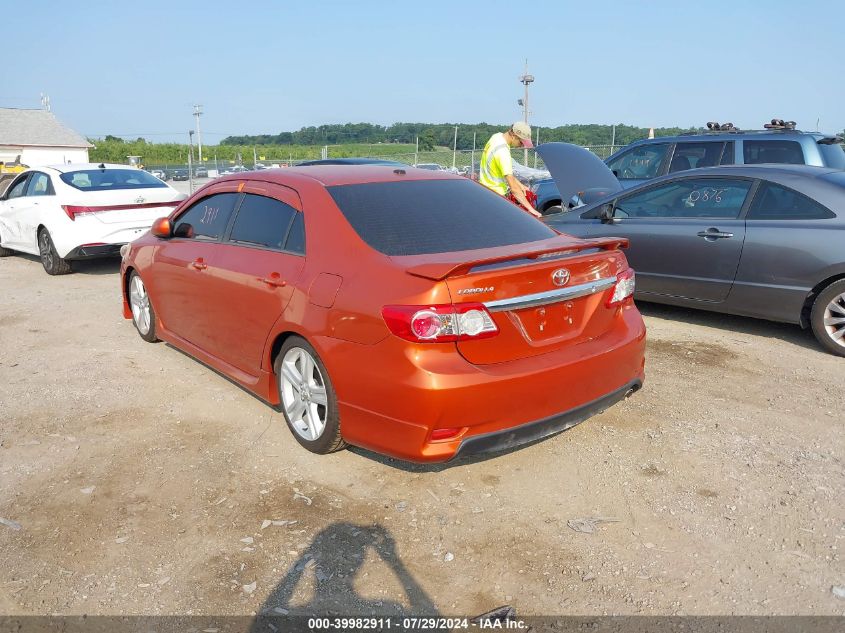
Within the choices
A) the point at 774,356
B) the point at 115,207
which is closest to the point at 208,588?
the point at 774,356

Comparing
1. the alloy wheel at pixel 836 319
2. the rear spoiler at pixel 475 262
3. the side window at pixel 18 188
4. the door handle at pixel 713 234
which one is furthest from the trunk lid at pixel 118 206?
the alloy wheel at pixel 836 319

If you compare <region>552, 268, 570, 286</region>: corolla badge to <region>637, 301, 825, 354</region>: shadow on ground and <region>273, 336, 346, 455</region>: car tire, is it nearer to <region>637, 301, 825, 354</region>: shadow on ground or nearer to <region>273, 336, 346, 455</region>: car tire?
<region>273, 336, 346, 455</region>: car tire

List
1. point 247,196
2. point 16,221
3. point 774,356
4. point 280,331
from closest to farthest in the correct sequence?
point 280,331 → point 247,196 → point 774,356 → point 16,221

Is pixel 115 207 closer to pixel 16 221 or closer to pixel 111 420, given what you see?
pixel 16 221

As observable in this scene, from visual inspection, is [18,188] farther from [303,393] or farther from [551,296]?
[551,296]

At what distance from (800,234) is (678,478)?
123 inches

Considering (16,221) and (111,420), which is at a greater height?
(16,221)

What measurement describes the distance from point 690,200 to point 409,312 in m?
4.49

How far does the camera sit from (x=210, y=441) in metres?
4.05

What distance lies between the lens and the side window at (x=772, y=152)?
8312mm

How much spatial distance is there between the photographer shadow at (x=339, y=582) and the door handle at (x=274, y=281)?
4.35 ft

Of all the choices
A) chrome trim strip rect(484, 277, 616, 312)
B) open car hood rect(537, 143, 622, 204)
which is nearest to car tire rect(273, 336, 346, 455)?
chrome trim strip rect(484, 277, 616, 312)

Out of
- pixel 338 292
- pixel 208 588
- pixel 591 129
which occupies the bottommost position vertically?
pixel 208 588

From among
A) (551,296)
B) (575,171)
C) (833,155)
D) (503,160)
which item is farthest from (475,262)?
(833,155)
